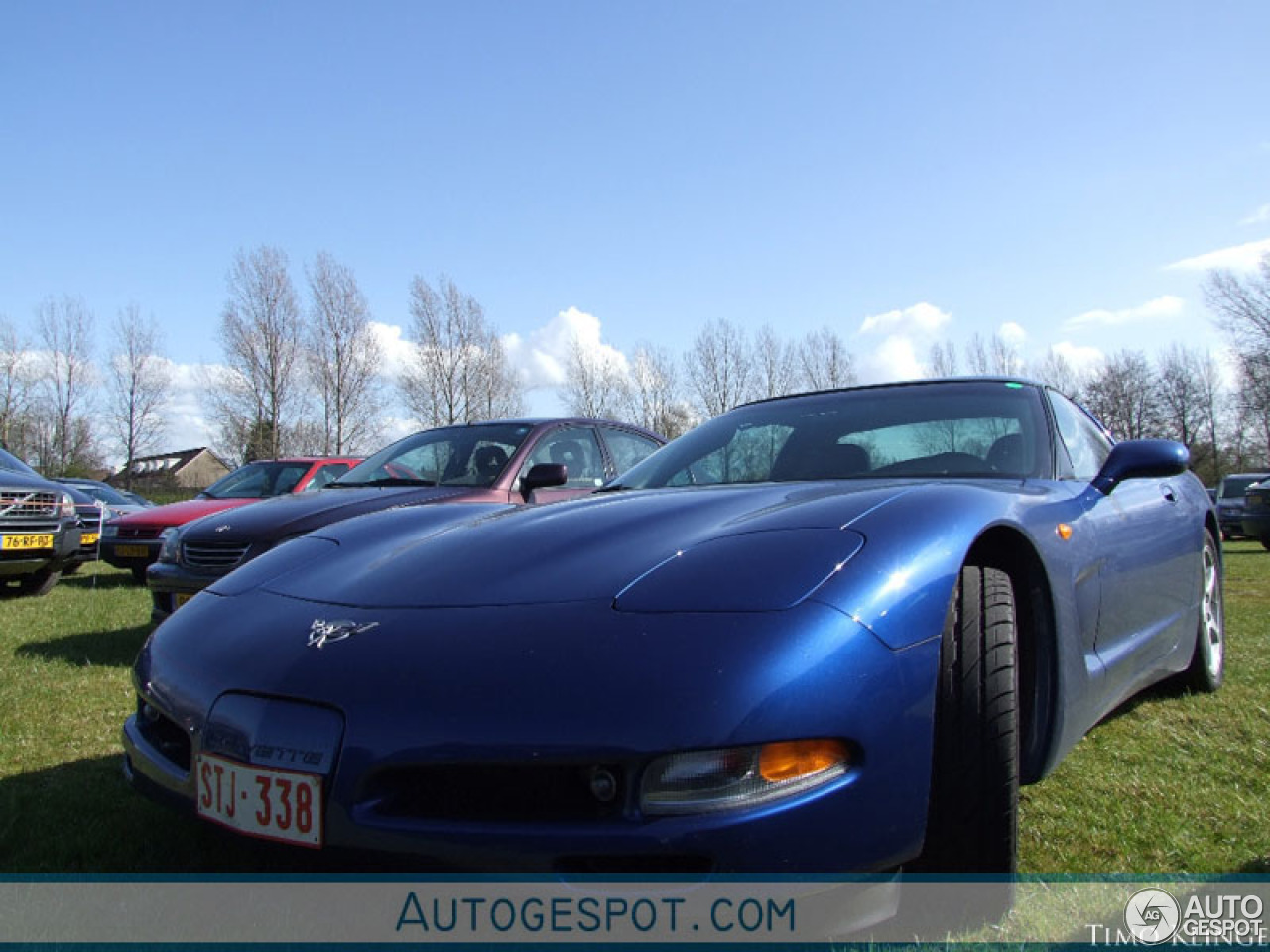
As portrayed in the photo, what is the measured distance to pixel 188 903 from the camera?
182cm

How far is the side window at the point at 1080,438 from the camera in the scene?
2.83 metres

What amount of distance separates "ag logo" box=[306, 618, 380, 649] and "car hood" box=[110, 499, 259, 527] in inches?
290

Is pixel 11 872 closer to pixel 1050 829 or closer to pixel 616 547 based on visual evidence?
pixel 616 547

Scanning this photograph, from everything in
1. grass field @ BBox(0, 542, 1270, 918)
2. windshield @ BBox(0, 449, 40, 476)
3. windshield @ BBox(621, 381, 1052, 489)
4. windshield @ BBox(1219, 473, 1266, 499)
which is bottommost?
windshield @ BBox(1219, 473, 1266, 499)

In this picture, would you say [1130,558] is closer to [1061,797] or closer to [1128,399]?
[1061,797]

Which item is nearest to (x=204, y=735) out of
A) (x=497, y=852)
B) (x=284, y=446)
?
(x=497, y=852)

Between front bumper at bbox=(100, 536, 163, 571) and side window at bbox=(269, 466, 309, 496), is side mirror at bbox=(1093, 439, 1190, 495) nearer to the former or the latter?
side window at bbox=(269, 466, 309, 496)

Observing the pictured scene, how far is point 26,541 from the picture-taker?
7.51m

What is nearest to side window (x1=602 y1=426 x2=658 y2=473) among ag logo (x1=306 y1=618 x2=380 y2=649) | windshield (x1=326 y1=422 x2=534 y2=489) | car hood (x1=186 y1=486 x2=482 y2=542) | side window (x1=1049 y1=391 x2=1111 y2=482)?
windshield (x1=326 y1=422 x2=534 y2=489)

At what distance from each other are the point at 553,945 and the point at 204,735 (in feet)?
2.42

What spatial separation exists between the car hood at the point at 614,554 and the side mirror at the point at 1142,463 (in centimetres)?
91

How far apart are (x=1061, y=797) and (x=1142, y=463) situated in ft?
3.22

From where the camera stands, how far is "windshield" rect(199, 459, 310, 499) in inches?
368

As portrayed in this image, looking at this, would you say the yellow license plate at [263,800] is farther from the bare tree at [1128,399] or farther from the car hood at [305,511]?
the bare tree at [1128,399]
